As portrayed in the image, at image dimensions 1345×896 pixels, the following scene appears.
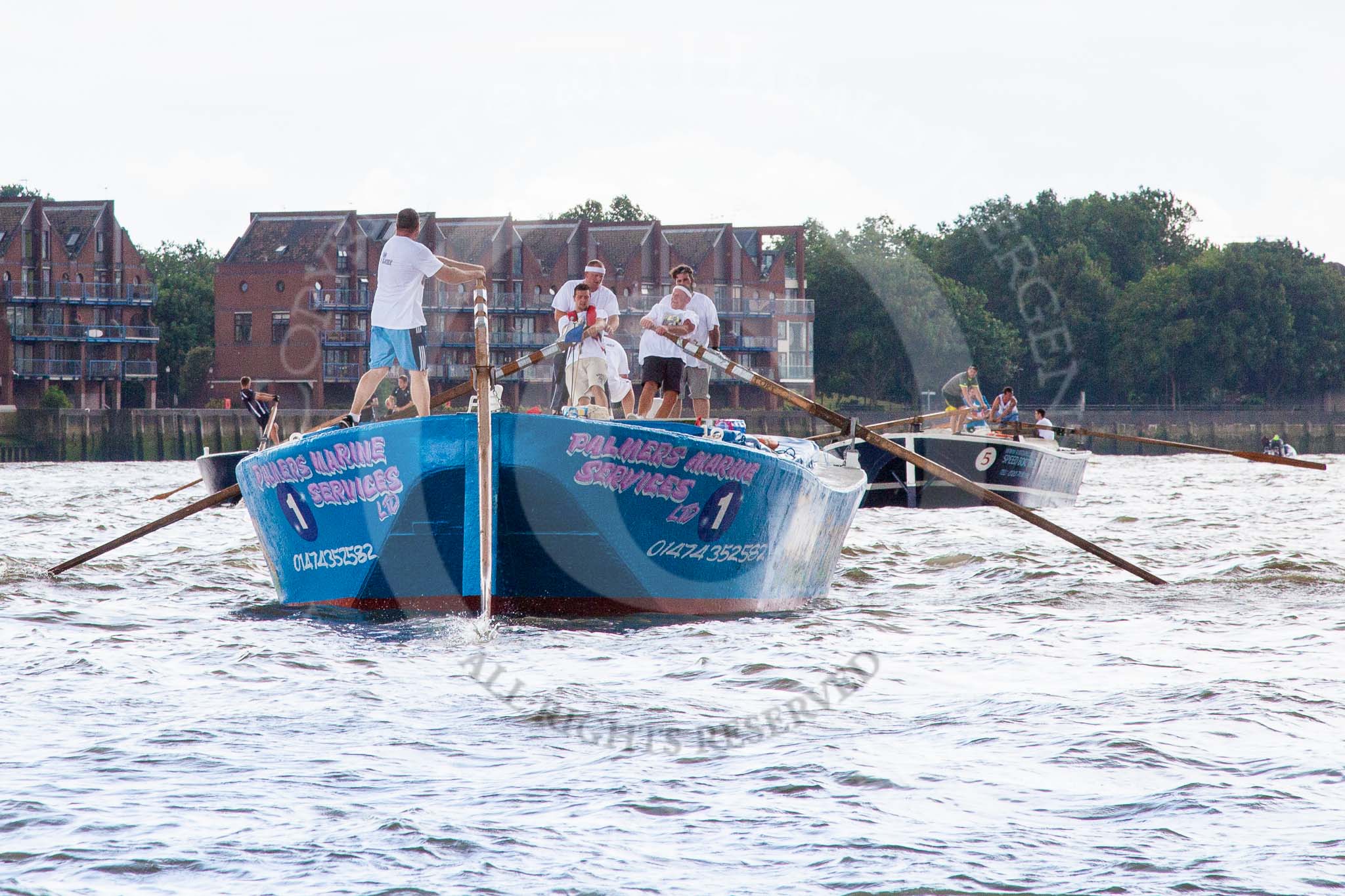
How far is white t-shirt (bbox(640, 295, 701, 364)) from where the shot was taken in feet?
41.8

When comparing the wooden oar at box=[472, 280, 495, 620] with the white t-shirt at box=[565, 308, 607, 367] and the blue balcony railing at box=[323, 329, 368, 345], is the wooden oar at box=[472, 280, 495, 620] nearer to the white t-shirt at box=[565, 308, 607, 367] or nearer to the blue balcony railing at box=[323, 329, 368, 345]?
the white t-shirt at box=[565, 308, 607, 367]

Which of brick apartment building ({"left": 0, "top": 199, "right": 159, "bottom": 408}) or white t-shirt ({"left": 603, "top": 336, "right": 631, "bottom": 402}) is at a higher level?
brick apartment building ({"left": 0, "top": 199, "right": 159, "bottom": 408})

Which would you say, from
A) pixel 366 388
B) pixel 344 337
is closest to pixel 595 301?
pixel 366 388

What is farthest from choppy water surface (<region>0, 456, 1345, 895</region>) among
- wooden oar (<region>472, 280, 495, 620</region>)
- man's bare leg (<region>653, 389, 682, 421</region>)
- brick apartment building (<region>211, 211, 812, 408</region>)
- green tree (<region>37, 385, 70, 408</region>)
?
brick apartment building (<region>211, 211, 812, 408</region>)

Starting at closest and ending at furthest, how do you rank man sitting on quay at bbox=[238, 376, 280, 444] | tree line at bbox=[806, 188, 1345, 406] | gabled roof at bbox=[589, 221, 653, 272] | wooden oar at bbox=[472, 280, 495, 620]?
wooden oar at bbox=[472, 280, 495, 620]
man sitting on quay at bbox=[238, 376, 280, 444]
gabled roof at bbox=[589, 221, 653, 272]
tree line at bbox=[806, 188, 1345, 406]

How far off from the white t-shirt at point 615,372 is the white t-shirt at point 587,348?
0.23 metres

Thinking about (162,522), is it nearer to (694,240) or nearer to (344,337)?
(344,337)

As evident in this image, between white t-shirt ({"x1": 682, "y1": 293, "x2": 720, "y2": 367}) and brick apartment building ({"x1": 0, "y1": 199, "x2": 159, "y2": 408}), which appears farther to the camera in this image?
brick apartment building ({"x1": 0, "y1": 199, "x2": 159, "y2": 408})

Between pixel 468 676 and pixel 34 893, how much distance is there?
3770mm

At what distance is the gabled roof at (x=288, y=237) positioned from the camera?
79.1 m

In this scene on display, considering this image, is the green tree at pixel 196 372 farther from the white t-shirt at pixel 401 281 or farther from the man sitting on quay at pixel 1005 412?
the white t-shirt at pixel 401 281

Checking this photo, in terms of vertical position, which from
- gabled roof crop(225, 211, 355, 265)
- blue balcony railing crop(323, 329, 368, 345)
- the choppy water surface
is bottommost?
the choppy water surface

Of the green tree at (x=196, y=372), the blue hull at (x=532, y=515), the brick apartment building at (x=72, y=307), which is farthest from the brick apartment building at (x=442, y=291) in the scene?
the blue hull at (x=532, y=515)

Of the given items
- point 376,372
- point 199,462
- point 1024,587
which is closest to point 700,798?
point 376,372
